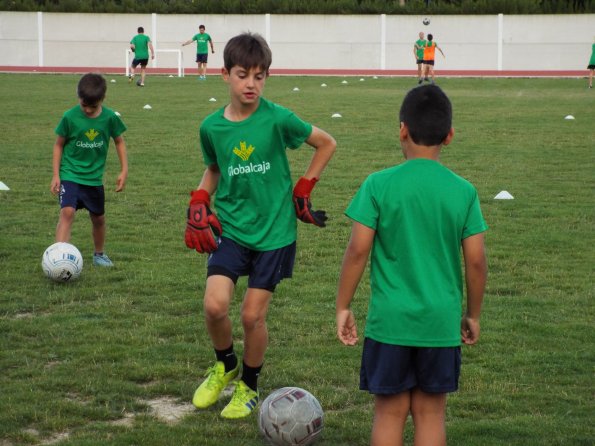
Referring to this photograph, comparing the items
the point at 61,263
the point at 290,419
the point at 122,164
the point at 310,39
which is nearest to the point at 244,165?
the point at 290,419

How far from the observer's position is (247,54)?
4.77 metres

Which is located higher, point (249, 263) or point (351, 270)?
point (351, 270)

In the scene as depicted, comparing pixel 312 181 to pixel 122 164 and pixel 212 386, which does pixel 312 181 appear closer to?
pixel 212 386

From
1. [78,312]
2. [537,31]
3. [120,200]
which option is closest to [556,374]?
[78,312]

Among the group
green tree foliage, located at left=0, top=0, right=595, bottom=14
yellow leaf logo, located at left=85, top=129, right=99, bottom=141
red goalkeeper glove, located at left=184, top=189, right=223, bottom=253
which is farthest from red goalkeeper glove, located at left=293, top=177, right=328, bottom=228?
green tree foliage, located at left=0, top=0, right=595, bottom=14

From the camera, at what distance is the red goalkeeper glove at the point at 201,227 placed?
4820 mm

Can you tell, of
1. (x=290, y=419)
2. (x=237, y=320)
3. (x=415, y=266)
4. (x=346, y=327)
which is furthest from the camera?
(x=237, y=320)

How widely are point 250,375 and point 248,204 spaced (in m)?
A: 0.87

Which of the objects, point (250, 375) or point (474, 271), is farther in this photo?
point (250, 375)

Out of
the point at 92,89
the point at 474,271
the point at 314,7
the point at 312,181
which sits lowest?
the point at 474,271

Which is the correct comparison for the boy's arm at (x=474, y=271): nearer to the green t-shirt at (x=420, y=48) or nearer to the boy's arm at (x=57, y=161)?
the boy's arm at (x=57, y=161)

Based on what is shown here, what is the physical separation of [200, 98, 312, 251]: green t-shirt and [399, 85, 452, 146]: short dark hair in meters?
1.32

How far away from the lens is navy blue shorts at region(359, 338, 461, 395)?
3604 mm

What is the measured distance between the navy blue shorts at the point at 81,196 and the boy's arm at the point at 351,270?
454cm
